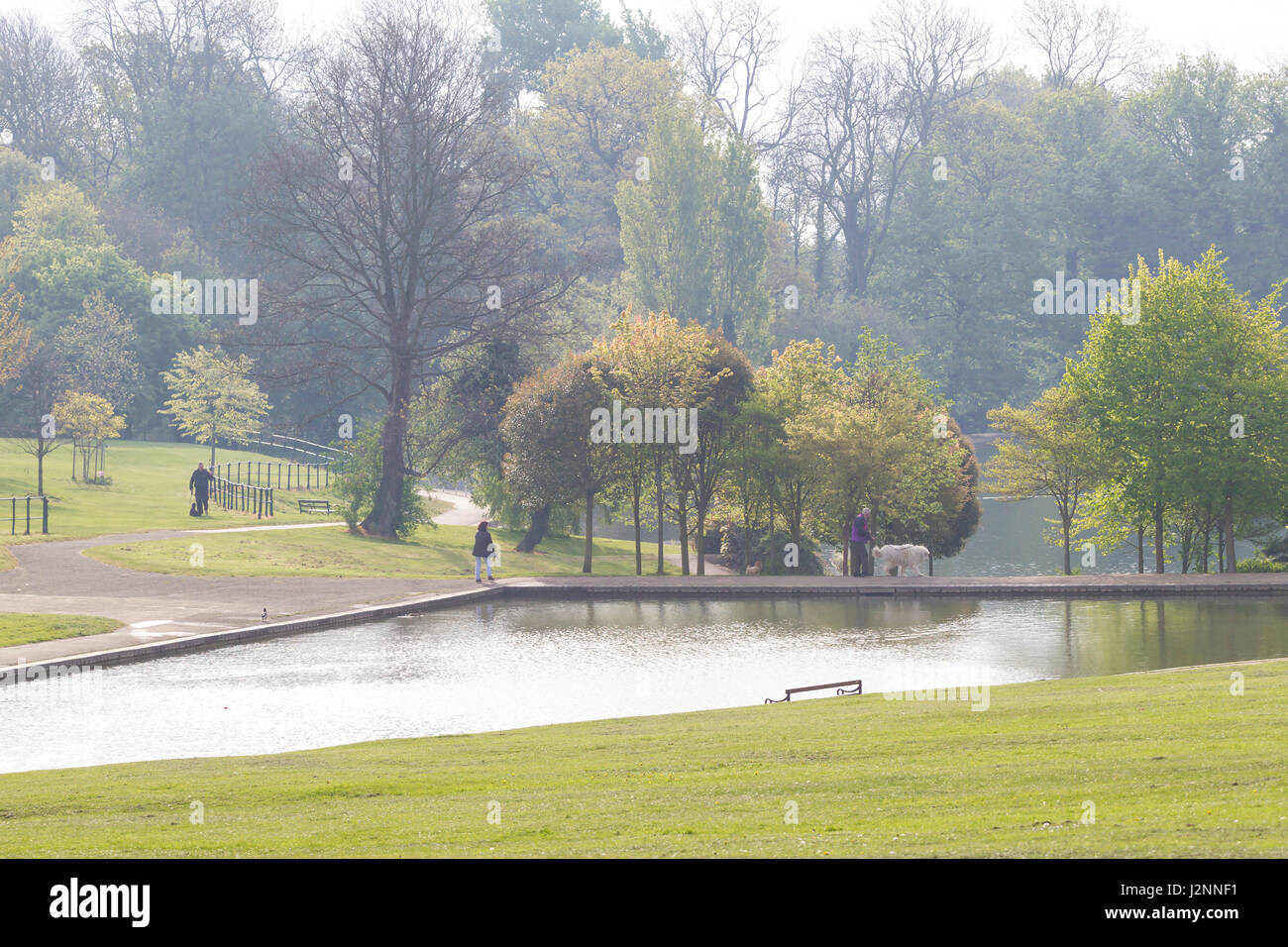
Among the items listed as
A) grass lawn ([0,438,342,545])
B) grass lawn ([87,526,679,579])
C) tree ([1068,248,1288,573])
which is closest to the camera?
grass lawn ([87,526,679,579])

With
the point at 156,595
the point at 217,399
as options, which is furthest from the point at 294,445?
the point at 156,595

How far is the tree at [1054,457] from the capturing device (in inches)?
1612

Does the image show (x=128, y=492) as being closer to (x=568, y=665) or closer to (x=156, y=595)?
(x=156, y=595)

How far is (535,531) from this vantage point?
46938mm

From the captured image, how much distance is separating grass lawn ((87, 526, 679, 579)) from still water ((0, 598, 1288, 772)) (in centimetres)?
704

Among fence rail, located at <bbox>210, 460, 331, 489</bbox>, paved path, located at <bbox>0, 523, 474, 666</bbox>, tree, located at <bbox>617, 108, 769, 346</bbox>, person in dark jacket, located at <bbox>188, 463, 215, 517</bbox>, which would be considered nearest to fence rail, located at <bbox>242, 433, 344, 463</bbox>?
fence rail, located at <bbox>210, 460, 331, 489</bbox>

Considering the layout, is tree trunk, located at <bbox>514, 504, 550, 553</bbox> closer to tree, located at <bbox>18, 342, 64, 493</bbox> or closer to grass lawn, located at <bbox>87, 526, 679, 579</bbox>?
grass lawn, located at <bbox>87, 526, 679, 579</bbox>

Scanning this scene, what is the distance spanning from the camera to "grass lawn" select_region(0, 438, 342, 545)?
42.8 m

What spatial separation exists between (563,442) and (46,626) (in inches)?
711

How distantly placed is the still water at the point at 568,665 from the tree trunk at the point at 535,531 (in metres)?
15.3

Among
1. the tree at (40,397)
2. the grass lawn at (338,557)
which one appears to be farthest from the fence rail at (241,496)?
the grass lawn at (338,557)

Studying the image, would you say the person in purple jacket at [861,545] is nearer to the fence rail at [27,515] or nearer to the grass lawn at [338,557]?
the grass lawn at [338,557]

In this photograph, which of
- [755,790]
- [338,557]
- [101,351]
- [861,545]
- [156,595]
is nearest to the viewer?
[755,790]

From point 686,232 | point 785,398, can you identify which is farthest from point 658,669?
point 686,232
